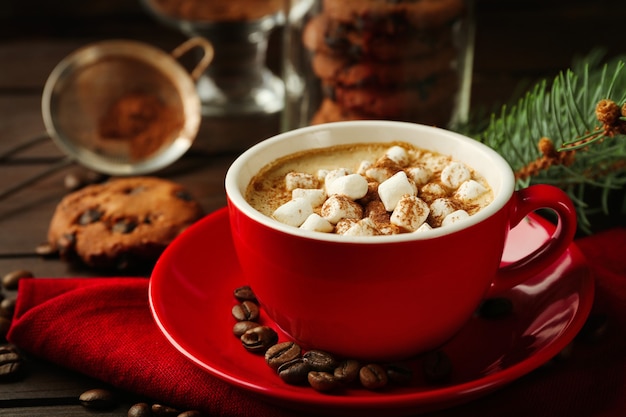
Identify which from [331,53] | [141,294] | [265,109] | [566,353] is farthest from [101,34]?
[566,353]

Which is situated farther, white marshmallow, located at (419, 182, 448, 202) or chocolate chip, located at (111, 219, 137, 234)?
chocolate chip, located at (111, 219, 137, 234)

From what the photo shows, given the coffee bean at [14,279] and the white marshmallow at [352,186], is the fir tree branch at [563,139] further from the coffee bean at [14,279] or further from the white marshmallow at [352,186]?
the coffee bean at [14,279]

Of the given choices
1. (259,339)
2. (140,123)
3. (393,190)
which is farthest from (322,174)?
(140,123)

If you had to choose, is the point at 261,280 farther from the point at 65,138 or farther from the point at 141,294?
the point at 65,138

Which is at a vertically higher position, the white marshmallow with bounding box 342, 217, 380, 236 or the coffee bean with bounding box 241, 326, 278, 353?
the white marshmallow with bounding box 342, 217, 380, 236

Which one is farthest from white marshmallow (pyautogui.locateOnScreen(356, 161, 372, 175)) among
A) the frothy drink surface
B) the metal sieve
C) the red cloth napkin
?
the metal sieve

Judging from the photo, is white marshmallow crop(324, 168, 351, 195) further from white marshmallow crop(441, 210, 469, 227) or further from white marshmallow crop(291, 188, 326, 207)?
white marshmallow crop(441, 210, 469, 227)

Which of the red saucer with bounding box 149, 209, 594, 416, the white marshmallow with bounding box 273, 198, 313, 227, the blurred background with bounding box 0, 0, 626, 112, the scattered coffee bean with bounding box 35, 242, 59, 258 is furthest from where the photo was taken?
the blurred background with bounding box 0, 0, 626, 112

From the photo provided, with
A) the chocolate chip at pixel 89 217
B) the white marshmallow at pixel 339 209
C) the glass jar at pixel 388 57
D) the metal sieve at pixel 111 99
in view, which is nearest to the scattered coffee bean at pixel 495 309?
the white marshmallow at pixel 339 209

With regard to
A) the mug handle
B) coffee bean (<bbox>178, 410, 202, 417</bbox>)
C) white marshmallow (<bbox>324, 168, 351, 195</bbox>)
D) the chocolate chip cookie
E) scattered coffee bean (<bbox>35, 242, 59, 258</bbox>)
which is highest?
white marshmallow (<bbox>324, 168, 351, 195</bbox>)
